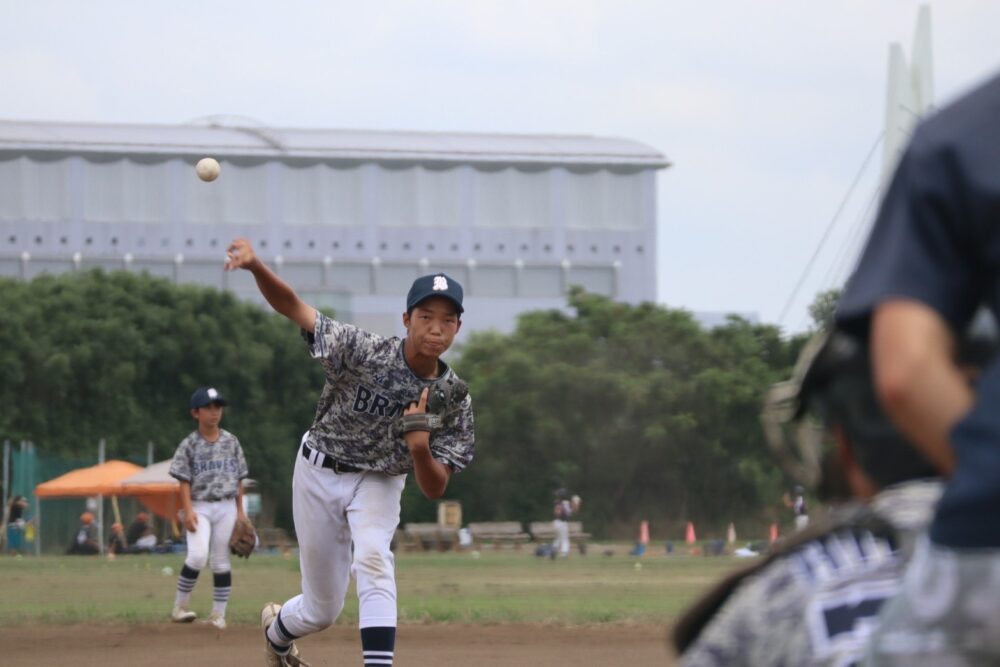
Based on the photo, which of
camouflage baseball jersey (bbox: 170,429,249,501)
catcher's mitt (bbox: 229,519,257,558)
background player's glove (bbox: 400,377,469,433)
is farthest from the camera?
camouflage baseball jersey (bbox: 170,429,249,501)

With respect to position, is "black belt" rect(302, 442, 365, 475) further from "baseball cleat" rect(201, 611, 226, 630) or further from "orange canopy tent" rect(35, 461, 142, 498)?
"orange canopy tent" rect(35, 461, 142, 498)

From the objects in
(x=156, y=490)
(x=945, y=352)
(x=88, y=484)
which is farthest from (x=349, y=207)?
(x=945, y=352)

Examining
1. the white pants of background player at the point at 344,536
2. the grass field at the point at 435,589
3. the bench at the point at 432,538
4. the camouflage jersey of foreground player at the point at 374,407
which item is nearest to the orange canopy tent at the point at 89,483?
the grass field at the point at 435,589

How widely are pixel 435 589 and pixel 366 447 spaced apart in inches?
479

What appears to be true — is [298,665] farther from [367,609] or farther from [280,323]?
[280,323]

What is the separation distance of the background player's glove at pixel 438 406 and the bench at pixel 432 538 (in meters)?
31.9

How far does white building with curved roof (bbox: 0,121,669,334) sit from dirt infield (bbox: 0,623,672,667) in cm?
7181

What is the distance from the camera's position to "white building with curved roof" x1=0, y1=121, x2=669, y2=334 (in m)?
89.8

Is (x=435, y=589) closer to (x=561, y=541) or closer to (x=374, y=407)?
(x=374, y=407)

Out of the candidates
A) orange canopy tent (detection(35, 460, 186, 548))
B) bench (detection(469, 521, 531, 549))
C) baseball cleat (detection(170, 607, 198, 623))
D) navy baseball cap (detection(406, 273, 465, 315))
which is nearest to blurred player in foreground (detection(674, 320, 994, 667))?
navy baseball cap (detection(406, 273, 465, 315))

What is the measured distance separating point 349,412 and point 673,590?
12.6m

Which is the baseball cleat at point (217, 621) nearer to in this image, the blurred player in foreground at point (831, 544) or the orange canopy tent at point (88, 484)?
the blurred player in foreground at point (831, 544)

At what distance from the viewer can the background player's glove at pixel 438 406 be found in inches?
288

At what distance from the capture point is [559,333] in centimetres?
5391
